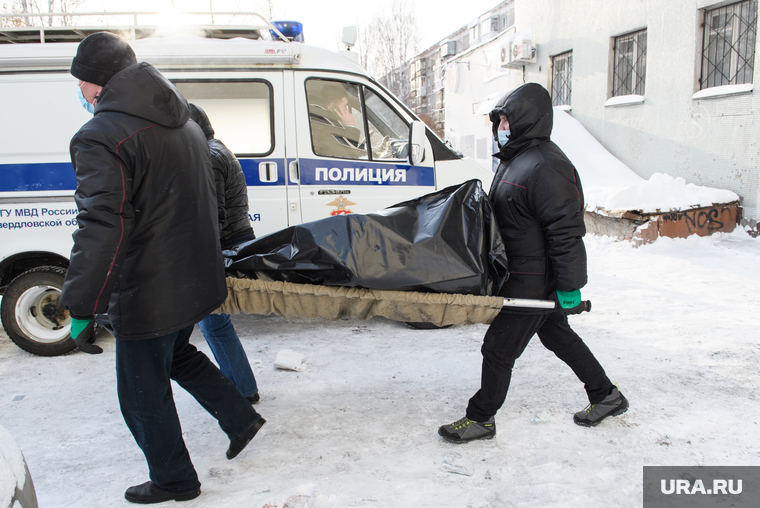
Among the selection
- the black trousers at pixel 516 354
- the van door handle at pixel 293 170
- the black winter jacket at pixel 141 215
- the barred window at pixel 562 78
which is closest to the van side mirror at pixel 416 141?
the van door handle at pixel 293 170

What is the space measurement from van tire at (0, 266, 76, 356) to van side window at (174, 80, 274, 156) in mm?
1717

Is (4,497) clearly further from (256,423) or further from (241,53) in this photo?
(241,53)

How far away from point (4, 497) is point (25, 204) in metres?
3.34

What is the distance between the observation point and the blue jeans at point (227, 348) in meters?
3.10

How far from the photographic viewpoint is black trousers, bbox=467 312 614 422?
106 inches

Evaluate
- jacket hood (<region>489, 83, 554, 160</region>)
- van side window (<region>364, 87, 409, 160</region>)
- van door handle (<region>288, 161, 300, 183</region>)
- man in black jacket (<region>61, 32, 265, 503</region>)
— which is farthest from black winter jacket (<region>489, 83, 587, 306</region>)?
van door handle (<region>288, 161, 300, 183</region>)

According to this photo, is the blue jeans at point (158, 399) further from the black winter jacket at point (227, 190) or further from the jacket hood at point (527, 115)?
the jacket hood at point (527, 115)

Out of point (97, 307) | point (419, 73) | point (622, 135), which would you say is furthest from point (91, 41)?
point (419, 73)

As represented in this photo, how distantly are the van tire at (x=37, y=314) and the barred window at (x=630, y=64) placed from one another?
9565mm

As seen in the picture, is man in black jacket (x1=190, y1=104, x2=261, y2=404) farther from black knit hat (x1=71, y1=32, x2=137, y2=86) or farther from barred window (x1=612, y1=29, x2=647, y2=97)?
barred window (x1=612, y1=29, x2=647, y2=97)

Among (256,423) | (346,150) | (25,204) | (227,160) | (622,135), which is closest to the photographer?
(256,423)

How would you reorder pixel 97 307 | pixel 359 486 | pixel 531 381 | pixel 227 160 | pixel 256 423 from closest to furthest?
pixel 97 307 → pixel 359 486 → pixel 256 423 → pixel 227 160 → pixel 531 381

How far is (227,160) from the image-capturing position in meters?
3.24

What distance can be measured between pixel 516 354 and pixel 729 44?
7.52m
